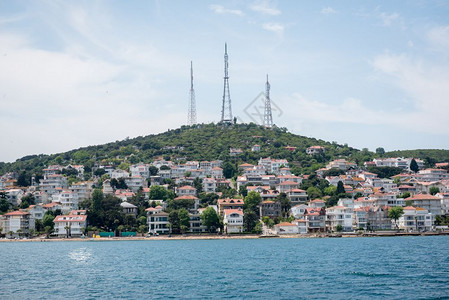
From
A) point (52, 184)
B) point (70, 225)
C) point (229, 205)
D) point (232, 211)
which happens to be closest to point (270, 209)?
point (229, 205)

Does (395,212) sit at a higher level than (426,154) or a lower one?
lower

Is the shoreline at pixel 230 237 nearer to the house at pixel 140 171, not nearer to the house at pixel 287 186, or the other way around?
the house at pixel 287 186

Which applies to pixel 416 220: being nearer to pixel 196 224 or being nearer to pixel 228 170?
pixel 196 224

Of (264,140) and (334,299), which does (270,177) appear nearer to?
(264,140)

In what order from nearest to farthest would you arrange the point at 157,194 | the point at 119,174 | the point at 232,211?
1. the point at 232,211
2. the point at 157,194
3. the point at 119,174

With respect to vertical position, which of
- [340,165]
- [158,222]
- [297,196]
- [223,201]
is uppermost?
[340,165]

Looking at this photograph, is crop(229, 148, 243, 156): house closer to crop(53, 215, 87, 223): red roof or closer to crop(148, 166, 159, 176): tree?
crop(148, 166, 159, 176): tree

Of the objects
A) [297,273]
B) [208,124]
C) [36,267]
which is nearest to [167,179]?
[208,124]
